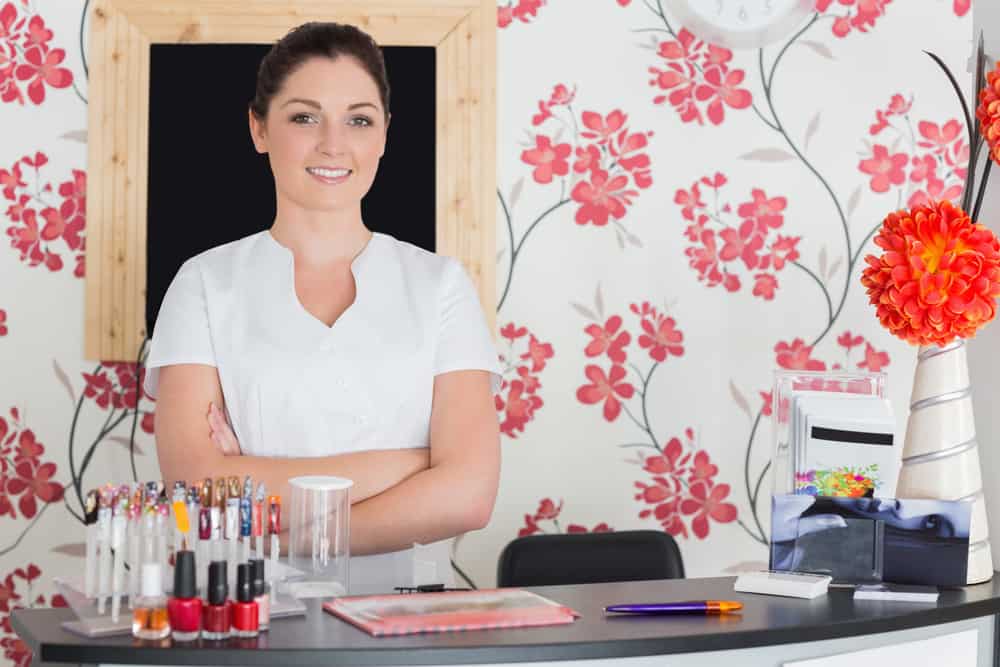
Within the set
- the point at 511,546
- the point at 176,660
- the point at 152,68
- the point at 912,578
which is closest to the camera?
the point at 176,660

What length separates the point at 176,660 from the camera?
1441 millimetres

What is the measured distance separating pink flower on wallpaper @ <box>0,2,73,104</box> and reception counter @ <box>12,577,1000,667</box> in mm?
1705

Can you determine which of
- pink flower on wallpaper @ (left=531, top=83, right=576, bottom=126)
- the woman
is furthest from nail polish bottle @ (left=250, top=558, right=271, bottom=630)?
pink flower on wallpaper @ (left=531, top=83, right=576, bottom=126)

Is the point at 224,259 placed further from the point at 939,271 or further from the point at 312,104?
the point at 939,271

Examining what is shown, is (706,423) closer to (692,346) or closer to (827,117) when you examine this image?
(692,346)

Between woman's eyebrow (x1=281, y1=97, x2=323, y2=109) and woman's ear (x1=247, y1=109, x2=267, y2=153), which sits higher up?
woman's eyebrow (x1=281, y1=97, x2=323, y2=109)

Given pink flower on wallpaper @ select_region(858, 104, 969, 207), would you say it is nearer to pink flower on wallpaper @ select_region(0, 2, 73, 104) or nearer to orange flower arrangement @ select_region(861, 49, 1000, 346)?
orange flower arrangement @ select_region(861, 49, 1000, 346)

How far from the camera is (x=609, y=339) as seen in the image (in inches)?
121

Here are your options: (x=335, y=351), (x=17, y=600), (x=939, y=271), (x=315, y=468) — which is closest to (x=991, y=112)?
(x=939, y=271)

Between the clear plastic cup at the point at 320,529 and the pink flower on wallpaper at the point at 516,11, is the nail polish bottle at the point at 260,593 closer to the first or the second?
the clear plastic cup at the point at 320,529

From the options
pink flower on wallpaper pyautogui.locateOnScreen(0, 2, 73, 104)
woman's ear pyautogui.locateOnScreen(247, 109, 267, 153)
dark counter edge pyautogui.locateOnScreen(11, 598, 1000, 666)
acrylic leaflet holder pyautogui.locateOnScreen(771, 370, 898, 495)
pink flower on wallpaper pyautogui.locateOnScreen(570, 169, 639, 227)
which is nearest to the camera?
dark counter edge pyautogui.locateOnScreen(11, 598, 1000, 666)

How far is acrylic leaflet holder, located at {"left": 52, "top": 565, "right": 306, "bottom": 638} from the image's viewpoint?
150 cm

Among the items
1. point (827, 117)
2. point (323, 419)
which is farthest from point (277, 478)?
point (827, 117)

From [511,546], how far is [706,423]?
861mm
